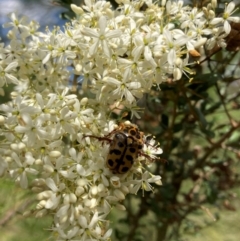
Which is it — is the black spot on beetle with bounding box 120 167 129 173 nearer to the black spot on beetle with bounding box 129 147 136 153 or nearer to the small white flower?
the black spot on beetle with bounding box 129 147 136 153

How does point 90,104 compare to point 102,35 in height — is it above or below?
below

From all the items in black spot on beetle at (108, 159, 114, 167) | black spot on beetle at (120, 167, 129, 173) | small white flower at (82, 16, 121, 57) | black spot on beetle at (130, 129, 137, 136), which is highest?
small white flower at (82, 16, 121, 57)

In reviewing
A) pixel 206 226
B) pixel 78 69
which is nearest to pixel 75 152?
pixel 78 69

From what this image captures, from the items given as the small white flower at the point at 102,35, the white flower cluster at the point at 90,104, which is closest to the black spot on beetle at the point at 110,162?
the white flower cluster at the point at 90,104

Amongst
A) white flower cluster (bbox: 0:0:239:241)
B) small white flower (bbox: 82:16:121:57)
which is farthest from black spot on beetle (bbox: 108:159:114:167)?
small white flower (bbox: 82:16:121:57)

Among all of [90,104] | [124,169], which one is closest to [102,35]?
[90,104]

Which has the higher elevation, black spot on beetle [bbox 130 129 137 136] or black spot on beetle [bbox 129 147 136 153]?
black spot on beetle [bbox 130 129 137 136]

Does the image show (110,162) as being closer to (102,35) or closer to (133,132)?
(133,132)

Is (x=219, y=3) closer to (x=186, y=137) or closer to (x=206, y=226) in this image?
(x=186, y=137)

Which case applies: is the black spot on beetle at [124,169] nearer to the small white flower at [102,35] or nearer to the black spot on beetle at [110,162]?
the black spot on beetle at [110,162]
